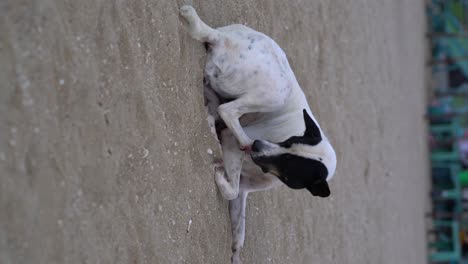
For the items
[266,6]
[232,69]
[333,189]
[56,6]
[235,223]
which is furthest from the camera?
[333,189]

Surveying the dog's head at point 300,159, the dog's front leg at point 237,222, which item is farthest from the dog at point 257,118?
the dog's front leg at point 237,222

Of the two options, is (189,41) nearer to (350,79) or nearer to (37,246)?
(37,246)

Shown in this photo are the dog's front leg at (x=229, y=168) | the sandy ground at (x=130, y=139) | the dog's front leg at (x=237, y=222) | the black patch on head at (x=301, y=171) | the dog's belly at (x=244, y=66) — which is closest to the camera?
the sandy ground at (x=130, y=139)

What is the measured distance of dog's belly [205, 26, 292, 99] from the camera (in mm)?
2783

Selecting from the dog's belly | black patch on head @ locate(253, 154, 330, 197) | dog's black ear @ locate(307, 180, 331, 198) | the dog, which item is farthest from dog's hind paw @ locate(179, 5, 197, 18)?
dog's black ear @ locate(307, 180, 331, 198)

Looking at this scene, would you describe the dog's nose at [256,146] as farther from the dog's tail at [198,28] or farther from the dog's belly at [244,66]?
the dog's tail at [198,28]

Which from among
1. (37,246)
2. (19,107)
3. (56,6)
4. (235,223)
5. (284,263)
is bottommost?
(284,263)

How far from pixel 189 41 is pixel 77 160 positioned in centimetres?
99

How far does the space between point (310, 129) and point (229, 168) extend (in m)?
0.46

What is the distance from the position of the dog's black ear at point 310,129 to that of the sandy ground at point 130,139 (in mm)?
475

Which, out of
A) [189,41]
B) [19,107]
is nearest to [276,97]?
[189,41]

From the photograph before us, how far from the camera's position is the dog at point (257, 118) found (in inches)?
107

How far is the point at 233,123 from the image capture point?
283cm

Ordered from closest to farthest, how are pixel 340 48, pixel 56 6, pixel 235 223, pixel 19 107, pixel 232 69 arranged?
pixel 19 107 → pixel 56 6 → pixel 232 69 → pixel 235 223 → pixel 340 48
